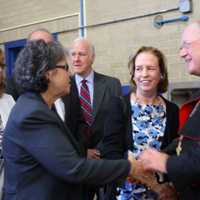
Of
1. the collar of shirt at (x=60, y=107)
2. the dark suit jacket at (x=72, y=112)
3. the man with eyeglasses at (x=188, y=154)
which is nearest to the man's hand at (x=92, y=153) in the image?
the dark suit jacket at (x=72, y=112)

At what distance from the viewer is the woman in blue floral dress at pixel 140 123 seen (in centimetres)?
243

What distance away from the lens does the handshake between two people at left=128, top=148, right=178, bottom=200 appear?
192 cm

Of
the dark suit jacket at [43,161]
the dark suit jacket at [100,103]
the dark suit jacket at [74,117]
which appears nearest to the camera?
the dark suit jacket at [43,161]

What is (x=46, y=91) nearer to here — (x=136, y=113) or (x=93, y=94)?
(x=136, y=113)

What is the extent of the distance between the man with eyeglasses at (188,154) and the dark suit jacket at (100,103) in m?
1.23

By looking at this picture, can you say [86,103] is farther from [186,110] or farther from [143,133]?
[186,110]

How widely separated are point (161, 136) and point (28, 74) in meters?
0.94

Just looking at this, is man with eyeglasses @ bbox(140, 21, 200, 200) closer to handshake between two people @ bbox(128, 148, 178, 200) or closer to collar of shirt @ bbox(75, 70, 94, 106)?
handshake between two people @ bbox(128, 148, 178, 200)

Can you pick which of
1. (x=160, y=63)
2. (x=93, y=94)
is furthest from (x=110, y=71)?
(x=160, y=63)

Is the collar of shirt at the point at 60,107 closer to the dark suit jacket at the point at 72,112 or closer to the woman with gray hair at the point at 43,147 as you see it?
the dark suit jacket at the point at 72,112

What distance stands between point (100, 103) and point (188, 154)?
63.6 inches

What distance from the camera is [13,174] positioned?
1.89m

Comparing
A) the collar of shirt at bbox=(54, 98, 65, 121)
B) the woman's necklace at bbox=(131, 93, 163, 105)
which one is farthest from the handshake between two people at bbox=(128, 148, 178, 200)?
the collar of shirt at bbox=(54, 98, 65, 121)

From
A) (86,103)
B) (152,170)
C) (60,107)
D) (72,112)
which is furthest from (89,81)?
(152,170)
